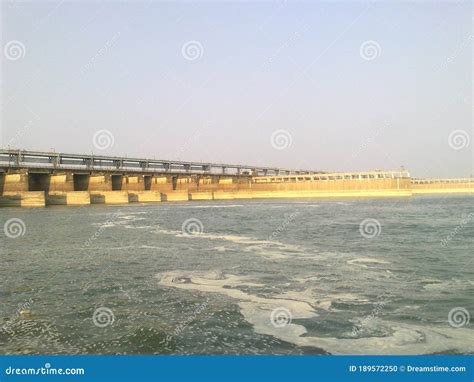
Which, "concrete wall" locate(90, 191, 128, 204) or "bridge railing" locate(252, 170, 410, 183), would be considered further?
"bridge railing" locate(252, 170, 410, 183)

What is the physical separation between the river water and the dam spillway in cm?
3836

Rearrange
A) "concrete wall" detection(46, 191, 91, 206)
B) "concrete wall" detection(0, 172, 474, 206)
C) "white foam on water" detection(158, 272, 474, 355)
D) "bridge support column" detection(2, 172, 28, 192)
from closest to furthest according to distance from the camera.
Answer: "white foam on water" detection(158, 272, 474, 355) → "bridge support column" detection(2, 172, 28, 192) → "concrete wall" detection(0, 172, 474, 206) → "concrete wall" detection(46, 191, 91, 206)

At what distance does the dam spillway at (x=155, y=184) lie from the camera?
168 feet

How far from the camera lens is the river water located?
19.3 feet

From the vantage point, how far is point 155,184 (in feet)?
251

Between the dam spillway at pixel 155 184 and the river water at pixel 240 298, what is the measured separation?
1510 inches

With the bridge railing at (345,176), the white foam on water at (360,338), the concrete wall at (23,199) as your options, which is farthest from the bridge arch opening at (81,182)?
the white foam on water at (360,338)

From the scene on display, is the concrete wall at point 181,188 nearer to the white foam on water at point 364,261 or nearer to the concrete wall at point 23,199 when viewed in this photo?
the concrete wall at point 23,199

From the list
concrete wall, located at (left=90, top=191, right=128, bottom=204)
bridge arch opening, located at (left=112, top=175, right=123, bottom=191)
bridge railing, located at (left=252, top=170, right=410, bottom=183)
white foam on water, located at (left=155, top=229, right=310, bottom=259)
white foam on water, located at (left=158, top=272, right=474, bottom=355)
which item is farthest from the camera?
bridge railing, located at (left=252, top=170, right=410, bottom=183)

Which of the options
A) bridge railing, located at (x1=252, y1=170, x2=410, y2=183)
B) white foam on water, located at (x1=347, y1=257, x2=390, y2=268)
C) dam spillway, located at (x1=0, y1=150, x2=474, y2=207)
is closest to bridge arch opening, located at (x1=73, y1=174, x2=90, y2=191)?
dam spillway, located at (x1=0, y1=150, x2=474, y2=207)

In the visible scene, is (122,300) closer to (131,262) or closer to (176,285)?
(176,285)

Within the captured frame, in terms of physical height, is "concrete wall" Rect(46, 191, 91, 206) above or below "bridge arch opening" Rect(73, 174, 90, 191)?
below

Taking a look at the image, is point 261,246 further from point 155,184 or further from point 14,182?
point 155,184

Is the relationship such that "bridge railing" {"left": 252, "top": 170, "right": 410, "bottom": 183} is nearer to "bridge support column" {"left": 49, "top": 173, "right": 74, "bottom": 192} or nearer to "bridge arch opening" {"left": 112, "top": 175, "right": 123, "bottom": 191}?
"bridge arch opening" {"left": 112, "top": 175, "right": 123, "bottom": 191}
